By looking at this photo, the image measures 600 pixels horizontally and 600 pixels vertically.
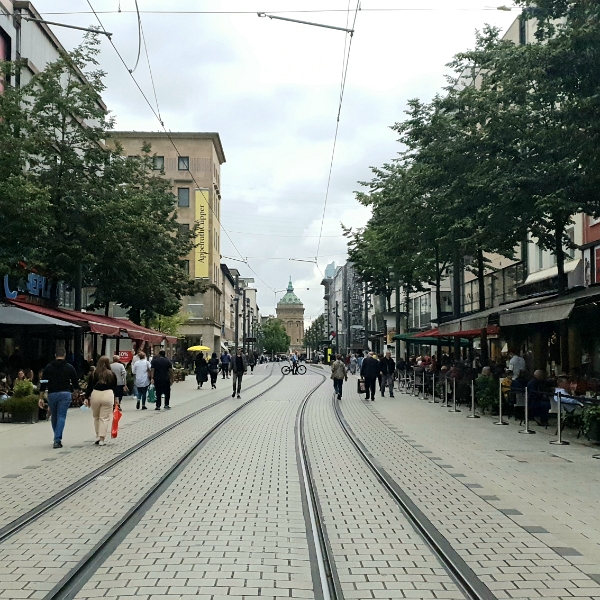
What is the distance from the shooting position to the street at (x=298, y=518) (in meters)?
5.86

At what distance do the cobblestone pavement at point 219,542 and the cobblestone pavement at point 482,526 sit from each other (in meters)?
1.38

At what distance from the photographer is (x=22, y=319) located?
21828 mm

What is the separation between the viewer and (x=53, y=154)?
84.2 feet

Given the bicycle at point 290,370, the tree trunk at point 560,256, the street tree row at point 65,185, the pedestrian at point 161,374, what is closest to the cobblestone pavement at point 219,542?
the pedestrian at point 161,374

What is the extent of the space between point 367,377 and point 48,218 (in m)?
12.4

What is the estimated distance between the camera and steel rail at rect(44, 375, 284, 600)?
5.68 metres

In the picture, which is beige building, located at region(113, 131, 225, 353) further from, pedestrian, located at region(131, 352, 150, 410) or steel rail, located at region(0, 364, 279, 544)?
steel rail, located at region(0, 364, 279, 544)

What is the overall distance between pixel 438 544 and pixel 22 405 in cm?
1415

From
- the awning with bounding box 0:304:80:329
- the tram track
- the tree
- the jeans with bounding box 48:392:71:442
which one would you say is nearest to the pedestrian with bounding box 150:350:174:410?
the awning with bounding box 0:304:80:329

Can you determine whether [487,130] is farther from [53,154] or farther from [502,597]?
[502,597]

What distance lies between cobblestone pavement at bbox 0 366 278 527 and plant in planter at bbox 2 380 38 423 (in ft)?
1.54

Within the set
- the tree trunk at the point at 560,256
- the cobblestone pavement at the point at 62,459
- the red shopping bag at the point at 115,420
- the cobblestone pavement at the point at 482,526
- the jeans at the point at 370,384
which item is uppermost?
the tree trunk at the point at 560,256

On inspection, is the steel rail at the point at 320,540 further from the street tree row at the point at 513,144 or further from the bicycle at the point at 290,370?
the bicycle at the point at 290,370

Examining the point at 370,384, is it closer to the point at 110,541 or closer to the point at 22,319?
the point at 22,319
